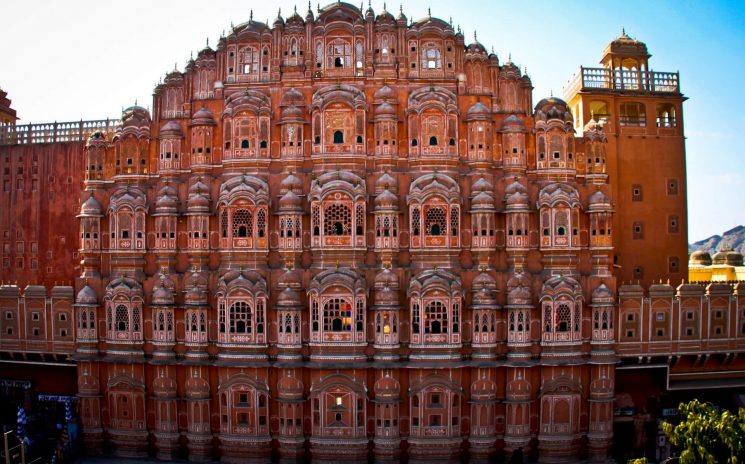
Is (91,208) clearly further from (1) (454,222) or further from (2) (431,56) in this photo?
(2) (431,56)

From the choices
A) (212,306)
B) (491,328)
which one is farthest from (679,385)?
(212,306)

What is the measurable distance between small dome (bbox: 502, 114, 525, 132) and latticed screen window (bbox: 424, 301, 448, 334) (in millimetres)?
8590

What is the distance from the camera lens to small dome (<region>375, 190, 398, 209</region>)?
2683cm

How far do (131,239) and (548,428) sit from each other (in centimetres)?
2088

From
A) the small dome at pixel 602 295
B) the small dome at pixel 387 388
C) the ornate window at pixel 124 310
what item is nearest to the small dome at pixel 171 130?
the ornate window at pixel 124 310

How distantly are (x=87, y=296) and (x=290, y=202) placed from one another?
10.6 m

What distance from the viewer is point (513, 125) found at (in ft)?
92.1

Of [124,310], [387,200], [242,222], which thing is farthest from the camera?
[124,310]

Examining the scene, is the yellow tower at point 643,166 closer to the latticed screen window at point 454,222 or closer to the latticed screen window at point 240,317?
the latticed screen window at point 454,222

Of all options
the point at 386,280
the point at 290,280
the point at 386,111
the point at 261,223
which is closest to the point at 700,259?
the point at 386,280

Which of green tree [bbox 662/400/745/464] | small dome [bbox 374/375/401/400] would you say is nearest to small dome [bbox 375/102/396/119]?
small dome [bbox 374/375/401/400]

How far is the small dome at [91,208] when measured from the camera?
2873 centimetres

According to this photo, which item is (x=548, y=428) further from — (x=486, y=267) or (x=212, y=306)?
(x=212, y=306)

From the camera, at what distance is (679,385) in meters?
28.8
